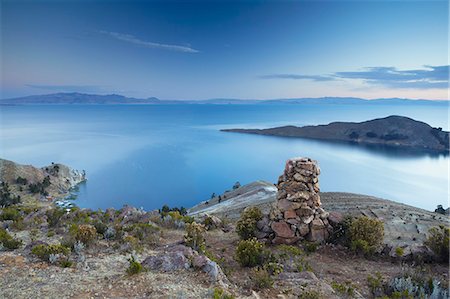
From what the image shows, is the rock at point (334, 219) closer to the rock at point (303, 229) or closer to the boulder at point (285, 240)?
the rock at point (303, 229)

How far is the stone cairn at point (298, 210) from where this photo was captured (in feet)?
41.0

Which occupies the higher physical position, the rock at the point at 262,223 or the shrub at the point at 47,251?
the shrub at the point at 47,251

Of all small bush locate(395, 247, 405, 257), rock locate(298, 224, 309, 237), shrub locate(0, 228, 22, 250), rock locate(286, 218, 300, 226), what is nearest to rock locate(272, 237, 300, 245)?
rock locate(298, 224, 309, 237)

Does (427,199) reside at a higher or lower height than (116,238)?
lower

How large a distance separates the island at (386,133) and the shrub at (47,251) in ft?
479

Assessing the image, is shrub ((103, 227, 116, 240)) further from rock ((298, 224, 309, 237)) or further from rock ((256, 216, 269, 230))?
rock ((298, 224, 309, 237))

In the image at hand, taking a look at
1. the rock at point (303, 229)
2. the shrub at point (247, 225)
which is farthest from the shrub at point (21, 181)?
the rock at point (303, 229)

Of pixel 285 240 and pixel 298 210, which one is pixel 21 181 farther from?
pixel 298 210

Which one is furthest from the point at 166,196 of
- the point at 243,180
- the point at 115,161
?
the point at 115,161

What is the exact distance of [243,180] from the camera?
8169 centimetres

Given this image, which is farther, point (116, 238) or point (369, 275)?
point (116, 238)

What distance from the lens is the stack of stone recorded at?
12.5 m

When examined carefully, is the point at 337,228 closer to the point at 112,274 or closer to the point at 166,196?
the point at 112,274

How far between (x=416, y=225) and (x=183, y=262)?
16.0m
